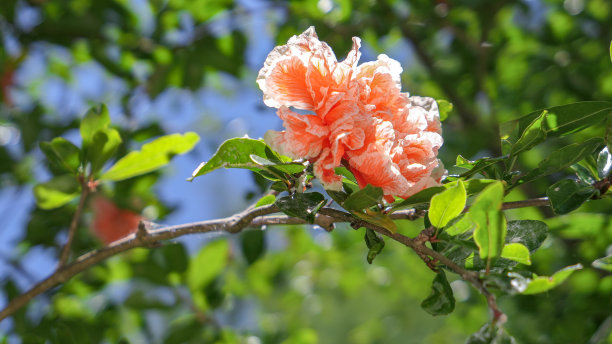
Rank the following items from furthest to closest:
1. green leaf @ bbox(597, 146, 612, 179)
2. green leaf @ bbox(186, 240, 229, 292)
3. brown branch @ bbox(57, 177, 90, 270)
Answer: green leaf @ bbox(186, 240, 229, 292) → brown branch @ bbox(57, 177, 90, 270) → green leaf @ bbox(597, 146, 612, 179)

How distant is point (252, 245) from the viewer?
1059mm

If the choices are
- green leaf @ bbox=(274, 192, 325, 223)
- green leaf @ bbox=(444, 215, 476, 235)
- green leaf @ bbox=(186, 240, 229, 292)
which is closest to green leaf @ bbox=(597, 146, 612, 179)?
green leaf @ bbox=(444, 215, 476, 235)

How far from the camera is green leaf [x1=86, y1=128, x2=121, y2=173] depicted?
25.0 inches

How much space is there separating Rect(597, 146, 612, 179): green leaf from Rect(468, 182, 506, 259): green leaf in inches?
5.8

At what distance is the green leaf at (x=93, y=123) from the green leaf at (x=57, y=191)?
72mm

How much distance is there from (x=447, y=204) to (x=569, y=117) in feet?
0.48

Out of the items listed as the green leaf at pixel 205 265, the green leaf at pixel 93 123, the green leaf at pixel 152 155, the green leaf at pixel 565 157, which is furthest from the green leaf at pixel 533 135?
the green leaf at pixel 205 265

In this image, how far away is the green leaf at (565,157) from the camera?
0.43m

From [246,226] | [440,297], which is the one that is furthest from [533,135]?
[246,226]

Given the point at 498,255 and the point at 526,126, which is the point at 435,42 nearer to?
the point at 526,126

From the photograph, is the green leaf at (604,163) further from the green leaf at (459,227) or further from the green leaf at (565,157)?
the green leaf at (459,227)

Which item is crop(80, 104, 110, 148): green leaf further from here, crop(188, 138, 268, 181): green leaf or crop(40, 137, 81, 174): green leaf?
crop(188, 138, 268, 181): green leaf

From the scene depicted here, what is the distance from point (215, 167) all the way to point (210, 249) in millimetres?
565

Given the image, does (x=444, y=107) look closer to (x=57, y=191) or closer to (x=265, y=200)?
(x=265, y=200)
